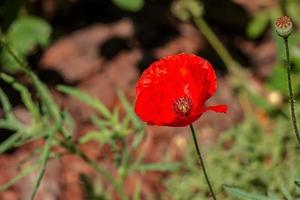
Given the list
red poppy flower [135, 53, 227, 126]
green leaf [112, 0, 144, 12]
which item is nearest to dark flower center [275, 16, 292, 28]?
red poppy flower [135, 53, 227, 126]

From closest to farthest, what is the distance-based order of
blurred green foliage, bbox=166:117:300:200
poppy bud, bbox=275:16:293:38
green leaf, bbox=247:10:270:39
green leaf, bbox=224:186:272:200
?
poppy bud, bbox=275:16:293:38 → green leaf, bbox=224:186:272:200 → blurred green foliage, bbox=166:117:300:200 → green leaf, bbox=247:10:270:39

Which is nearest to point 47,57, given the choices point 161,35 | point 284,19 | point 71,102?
point 71,102

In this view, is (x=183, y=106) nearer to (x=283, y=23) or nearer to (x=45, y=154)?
(x=283, y=23)

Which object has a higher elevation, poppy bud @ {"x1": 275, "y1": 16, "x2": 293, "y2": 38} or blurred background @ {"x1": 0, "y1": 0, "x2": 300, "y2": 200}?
poppy bud @ {"x1": 275, "y1": 16, "x2": 293, "y2": 38}

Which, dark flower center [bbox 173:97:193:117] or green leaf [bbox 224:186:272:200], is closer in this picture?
dark flower center [bbox 173:97:193:117]

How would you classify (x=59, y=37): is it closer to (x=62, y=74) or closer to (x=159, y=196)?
(x=62, y=74)

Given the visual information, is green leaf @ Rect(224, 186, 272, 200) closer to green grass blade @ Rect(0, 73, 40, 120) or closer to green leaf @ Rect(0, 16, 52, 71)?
green grass blade @ Rect(0, 73, 40, 120)
